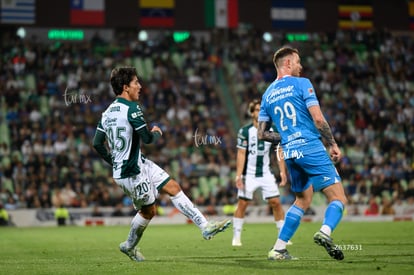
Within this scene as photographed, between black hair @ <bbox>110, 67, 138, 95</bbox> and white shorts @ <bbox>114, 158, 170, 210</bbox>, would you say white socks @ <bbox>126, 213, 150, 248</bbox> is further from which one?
black hair @ <bbox>110, 67, 138, 95</bbox>

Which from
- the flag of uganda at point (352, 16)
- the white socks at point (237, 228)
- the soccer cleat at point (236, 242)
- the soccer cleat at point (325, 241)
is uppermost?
the flag of uganda at point (352, 16)

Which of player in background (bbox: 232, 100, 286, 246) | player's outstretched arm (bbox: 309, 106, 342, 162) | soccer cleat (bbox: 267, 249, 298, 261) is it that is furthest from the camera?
player in background (bbox: 232, 100, 286, 246)

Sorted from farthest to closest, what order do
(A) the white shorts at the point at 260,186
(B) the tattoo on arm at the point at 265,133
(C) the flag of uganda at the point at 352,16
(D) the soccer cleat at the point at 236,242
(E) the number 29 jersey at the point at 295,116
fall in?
(C) the flag of uganda at the point at 352,16 → (A) the white shorts at the point at 260,186 → (D) the soccer cleat at the point at 236,242 → (B) the tattoo on arm at the point at 265,133 → (E) the number 29 jersey at the point at 295,116

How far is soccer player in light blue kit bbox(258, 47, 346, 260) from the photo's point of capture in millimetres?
9703

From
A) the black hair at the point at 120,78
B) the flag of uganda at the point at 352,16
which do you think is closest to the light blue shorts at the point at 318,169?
the black hair at the point at 120,78

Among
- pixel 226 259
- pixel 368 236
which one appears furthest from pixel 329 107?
pixel 226 259

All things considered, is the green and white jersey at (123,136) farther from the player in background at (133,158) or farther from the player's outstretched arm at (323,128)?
the player's outstretched arm at (323,128)

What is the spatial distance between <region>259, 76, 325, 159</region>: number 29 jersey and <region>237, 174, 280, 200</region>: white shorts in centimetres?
564

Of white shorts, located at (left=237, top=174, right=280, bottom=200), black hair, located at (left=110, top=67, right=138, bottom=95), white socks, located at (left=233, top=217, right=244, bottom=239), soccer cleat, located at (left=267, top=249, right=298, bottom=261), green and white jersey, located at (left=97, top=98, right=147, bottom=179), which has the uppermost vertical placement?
black hair, located at (left=110, top=67, right=138, bottom=95)

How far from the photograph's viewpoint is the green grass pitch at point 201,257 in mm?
9195

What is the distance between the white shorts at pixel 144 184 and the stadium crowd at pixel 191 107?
43.5 feet

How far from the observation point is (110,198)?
2753 centimetres

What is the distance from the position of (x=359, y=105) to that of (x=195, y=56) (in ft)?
27.1

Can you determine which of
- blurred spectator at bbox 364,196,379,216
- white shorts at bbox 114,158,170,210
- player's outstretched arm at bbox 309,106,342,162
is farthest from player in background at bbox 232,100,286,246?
blurred spectator at bbox 364,196,379,216
